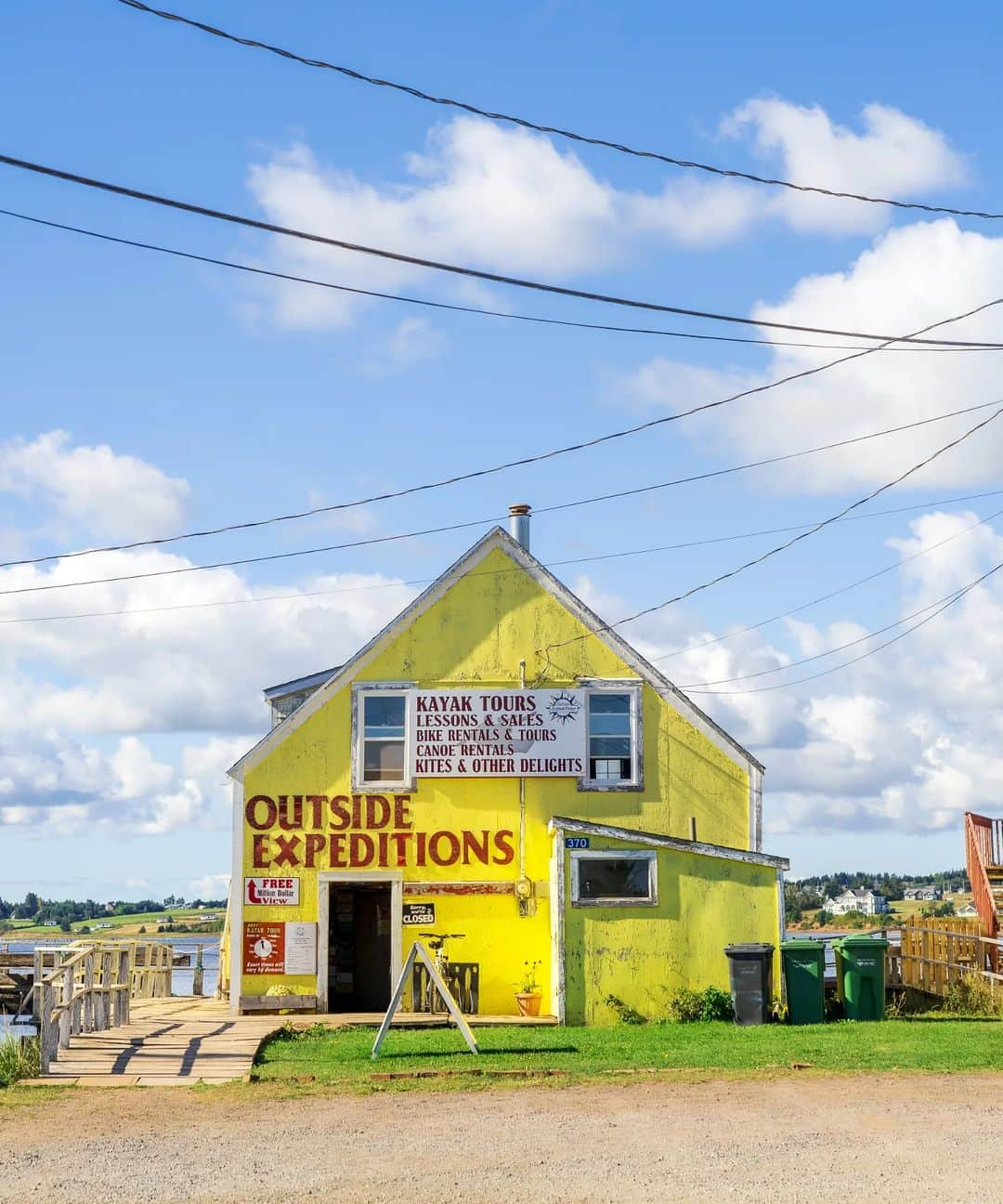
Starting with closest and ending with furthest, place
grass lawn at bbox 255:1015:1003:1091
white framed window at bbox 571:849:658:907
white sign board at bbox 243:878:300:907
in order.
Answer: grass lawn at bbox 255:1015:1003:1091
white framed window at bbox 571:849:658:907
white sign board at bbox 243:878:300:907

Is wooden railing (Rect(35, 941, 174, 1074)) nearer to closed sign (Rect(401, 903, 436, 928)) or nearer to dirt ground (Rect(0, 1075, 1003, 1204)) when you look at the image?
dirt ground (Rect(0, 1075, 1003, 1204))

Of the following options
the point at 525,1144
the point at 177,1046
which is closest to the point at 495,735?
the point at 177,1046

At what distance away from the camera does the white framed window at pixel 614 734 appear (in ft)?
80.9

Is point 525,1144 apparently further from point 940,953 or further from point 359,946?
point 359,946

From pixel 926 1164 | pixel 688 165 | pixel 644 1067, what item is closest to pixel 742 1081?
pixel 644 1067

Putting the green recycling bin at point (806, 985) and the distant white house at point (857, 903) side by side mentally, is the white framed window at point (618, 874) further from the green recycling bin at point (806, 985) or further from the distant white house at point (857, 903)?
the distant white house at point (857, 903)

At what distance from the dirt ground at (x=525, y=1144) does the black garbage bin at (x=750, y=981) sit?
5.70m

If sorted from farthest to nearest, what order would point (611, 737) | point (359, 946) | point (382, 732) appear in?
point (359, 946), point (611, 737), point (382, 732)

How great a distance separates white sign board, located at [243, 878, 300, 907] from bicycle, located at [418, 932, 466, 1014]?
2102 millimetres

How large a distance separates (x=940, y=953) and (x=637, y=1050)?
903 cm

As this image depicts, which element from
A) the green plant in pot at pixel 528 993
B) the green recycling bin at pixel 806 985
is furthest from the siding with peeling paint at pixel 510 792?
the green recycling bin at pixel 806 985

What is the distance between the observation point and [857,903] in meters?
121

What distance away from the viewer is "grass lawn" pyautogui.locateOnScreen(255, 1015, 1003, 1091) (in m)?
16.3

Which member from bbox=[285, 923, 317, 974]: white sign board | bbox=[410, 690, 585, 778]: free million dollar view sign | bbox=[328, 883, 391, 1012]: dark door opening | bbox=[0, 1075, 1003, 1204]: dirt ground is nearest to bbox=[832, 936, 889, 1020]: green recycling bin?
bbox=[410, 690, 585, 778]: free million dollar view sign
